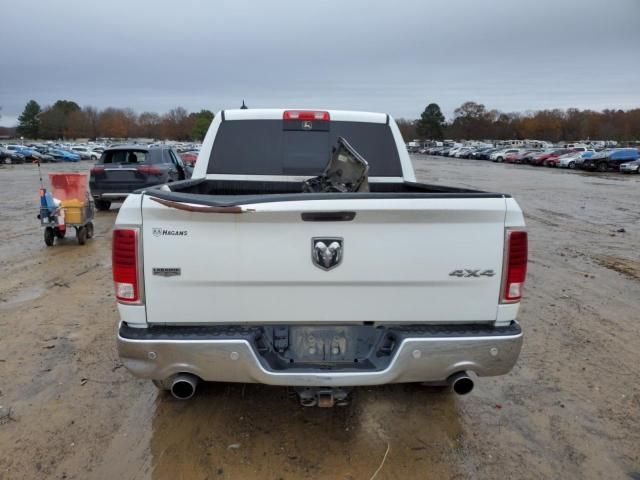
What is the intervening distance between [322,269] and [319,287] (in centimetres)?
12

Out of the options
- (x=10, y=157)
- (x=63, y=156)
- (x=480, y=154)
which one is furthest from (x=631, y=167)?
A: (x=63, y=156)

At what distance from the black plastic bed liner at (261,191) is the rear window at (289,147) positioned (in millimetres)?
122

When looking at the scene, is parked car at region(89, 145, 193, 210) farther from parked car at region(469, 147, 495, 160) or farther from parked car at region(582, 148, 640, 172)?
parked car at region(469, 147, 495, 160)

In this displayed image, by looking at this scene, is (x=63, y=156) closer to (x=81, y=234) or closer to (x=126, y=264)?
(x=81, y=234)

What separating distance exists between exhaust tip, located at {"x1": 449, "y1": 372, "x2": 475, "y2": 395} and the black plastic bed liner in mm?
1090

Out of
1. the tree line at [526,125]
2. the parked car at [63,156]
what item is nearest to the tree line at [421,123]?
the tree line at [526,125]

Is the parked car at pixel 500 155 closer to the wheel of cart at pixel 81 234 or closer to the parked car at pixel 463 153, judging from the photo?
the parked car at pixel 463 153

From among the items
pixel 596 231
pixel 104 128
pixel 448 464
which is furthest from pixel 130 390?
pixel 104 128

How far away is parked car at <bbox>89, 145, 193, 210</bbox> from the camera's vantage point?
14180 mm

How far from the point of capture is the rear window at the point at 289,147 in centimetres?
493

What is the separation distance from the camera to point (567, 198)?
20.9m

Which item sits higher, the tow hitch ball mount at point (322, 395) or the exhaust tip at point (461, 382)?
the exhaust tip at point (461, 382)

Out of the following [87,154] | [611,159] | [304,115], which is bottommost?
[87,154]

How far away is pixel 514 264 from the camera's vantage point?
301 cm
